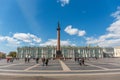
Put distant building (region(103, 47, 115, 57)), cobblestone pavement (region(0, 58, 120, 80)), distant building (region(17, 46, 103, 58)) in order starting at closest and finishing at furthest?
cobblestone pavement (region(0, 58, 120, 80)) < distant building (region(17, 46, 103, 58)) < distant building (region(103, 47, 115, 57))

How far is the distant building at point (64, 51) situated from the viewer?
147750mm

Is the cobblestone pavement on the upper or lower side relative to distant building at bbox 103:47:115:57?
lower

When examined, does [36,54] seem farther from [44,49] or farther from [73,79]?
[73,79]

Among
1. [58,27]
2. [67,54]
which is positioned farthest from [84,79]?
[67,54]

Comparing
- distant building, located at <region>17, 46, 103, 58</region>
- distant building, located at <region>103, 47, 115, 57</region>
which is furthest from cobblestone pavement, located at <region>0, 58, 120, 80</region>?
distant building, located at <region>103, 47, 115, 57</region>

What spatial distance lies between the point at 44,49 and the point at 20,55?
21148 mm

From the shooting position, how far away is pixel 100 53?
151 m

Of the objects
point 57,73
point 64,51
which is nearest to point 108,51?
point 64,51

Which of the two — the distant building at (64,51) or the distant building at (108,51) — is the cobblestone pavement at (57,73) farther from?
the distant building at (108,51)

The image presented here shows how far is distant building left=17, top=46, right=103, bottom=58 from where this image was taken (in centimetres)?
14775

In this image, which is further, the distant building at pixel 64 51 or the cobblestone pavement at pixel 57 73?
the distant building at pixel 64 51

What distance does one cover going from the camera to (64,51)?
149250 mm

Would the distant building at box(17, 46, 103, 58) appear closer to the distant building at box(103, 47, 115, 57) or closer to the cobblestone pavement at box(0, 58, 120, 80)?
the distant building at box(103, 47, 115, 57)

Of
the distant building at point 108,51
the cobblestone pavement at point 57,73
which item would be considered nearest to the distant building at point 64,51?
the distant building at point 108,51
